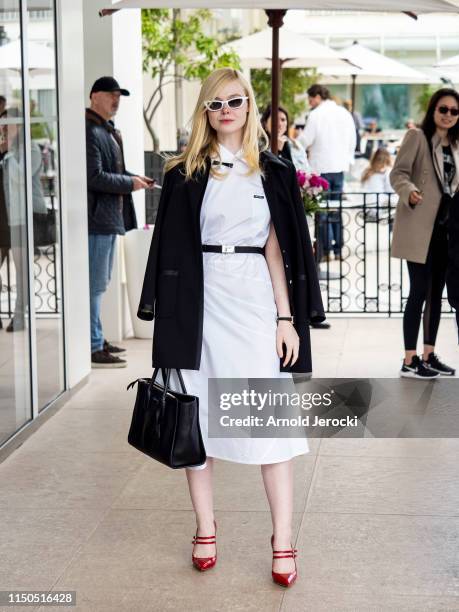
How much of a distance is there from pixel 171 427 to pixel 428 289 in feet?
15.0

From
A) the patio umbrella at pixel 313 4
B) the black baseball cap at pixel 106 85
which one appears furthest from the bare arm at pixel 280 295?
the black baseball cap at pixel 106 85

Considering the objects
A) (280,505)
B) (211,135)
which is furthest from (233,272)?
(280,505)

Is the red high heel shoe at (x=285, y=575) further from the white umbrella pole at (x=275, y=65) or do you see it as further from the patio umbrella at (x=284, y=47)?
the patio umbrella at (x=284, y=47)

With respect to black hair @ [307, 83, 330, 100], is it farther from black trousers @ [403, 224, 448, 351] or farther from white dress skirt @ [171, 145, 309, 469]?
white dress skirt @ [171, 145, 309, 469]

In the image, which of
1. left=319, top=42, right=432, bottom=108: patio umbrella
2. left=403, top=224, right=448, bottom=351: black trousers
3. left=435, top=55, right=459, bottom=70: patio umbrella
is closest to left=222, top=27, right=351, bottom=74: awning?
left=435, top=55, right=459, bottom=70: patio umbrella

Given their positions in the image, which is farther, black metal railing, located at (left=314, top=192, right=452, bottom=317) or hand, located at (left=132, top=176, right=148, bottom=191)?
black metal railing, located at (left=314, top=192, right=452, bottom=317)

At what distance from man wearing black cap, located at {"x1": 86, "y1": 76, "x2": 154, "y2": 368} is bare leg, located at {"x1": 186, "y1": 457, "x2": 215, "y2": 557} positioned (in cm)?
443

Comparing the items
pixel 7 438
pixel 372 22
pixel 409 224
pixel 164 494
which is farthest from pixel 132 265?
pixel 372 22

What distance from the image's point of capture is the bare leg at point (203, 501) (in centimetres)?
474

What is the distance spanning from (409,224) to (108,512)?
376 centimetres

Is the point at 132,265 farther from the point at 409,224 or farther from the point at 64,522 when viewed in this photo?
the point at 64,522

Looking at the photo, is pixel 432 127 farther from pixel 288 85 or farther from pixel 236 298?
pixel 288 85

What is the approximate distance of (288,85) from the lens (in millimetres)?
29438

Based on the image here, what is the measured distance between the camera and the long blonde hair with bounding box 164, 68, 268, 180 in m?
4.60
